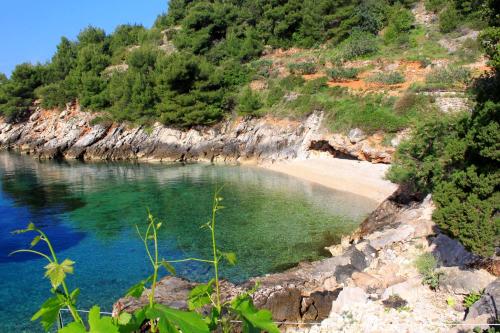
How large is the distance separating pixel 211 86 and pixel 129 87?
1015 cm

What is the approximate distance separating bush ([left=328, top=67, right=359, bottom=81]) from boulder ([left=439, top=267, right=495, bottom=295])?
3180cm

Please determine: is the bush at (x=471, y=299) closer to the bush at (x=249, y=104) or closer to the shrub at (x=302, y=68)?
the bush at (x=249, y=104)

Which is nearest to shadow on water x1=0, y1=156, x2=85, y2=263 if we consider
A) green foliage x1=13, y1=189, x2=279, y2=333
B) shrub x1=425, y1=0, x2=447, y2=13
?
green foliage x1=13, y1=189, x2=279, y2=333

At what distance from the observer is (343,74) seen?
39375 millimetres

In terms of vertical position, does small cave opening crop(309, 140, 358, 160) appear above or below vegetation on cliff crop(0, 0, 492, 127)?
below

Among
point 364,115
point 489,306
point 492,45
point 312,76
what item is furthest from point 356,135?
point 489,306

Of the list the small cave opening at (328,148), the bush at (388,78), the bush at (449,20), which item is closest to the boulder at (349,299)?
the small cave opening at (328,148)

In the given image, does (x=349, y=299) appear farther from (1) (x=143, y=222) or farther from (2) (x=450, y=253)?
(1) (x=143, y=222)

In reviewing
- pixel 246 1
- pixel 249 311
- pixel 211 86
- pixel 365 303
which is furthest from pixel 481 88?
pixel 246 1

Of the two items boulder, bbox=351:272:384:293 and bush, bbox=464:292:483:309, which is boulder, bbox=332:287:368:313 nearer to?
boulder, bbox=351:272:384:293

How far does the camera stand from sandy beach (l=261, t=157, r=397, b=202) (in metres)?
24.4

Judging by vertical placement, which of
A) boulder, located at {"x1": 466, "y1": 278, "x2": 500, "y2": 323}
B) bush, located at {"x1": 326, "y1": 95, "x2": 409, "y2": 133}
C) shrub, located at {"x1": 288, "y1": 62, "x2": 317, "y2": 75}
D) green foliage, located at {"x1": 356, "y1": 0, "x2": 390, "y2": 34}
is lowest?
boulder, located at {"x1": 466, "y1": 278, "x2": 500, "y2": 323}

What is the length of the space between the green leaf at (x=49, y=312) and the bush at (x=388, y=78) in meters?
36.2

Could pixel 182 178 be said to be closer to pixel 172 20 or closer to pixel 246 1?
pixel 246 1
